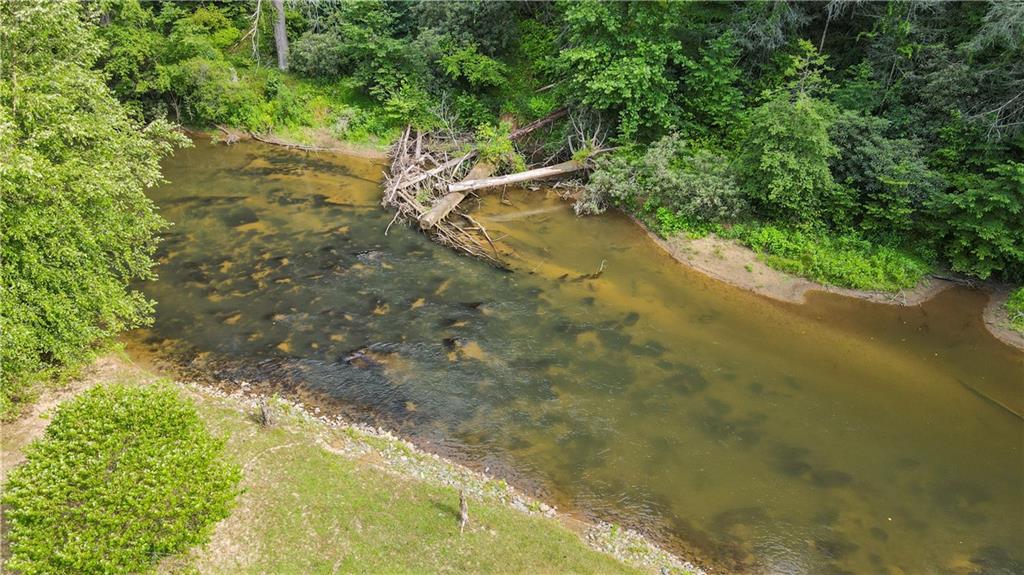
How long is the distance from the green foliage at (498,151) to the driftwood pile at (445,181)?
1.10 ft

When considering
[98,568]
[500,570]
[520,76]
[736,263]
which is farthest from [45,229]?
[520,76]

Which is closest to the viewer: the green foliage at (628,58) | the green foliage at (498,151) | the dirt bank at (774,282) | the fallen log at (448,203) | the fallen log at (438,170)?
the dirt bank at (774,282)

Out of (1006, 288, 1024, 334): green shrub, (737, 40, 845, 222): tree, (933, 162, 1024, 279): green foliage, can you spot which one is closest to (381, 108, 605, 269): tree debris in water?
(737, 40, 845, 222): tree

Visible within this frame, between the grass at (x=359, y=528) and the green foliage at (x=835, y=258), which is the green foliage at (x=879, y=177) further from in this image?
the grass at (x=359, y=528)

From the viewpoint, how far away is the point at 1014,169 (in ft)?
47.0

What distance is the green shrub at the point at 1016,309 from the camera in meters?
15.0

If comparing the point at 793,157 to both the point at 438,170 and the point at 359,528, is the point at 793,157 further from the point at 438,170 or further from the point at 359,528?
the point at 359,528

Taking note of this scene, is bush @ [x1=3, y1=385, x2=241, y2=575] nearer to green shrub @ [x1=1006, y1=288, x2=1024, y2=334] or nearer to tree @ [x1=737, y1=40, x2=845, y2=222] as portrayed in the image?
tree @ [x1=737, y1=40, x2=845, y2=222]

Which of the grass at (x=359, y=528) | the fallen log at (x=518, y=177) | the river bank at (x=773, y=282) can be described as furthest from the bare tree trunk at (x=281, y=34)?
the grass at (x=359, y=528)

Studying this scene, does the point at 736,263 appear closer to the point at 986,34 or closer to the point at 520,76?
the point at 986,34

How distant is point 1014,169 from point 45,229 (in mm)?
20950

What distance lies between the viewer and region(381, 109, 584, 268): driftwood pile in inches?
736

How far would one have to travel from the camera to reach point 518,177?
21.7 metres

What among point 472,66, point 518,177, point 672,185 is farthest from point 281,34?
point 672,185
